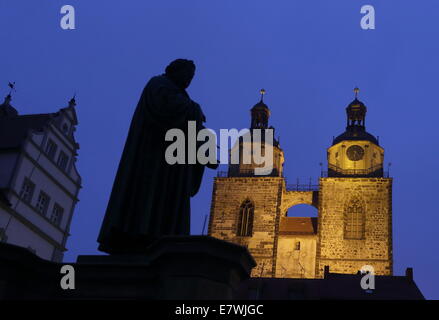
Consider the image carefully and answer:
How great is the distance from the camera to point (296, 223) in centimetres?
4678

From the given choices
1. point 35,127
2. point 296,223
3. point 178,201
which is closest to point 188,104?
point 178,201

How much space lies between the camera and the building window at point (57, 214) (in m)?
25.1

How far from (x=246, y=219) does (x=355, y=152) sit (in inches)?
405

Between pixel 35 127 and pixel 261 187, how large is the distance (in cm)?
2330

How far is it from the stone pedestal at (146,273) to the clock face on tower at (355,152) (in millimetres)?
43518

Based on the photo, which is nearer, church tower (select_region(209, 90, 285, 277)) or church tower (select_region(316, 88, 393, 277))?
church tower (select_region(316, 88, 393, 277))

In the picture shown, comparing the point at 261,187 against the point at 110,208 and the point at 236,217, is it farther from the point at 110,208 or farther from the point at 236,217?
the point at 110,208

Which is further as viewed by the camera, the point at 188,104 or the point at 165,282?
the point at 188,104

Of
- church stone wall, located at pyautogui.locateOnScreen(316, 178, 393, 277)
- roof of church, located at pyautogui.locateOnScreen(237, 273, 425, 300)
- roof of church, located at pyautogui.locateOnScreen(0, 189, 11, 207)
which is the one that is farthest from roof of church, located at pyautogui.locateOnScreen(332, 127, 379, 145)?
roof of church, located at pyautogui.locateOnScreen(0, 189, 11, 207)

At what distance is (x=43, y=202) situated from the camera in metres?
24.5

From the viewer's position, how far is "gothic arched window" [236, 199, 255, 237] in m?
44.3

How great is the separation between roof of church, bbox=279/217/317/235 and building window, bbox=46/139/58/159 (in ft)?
78.1

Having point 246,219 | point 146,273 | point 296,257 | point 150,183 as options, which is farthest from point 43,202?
point 296,257

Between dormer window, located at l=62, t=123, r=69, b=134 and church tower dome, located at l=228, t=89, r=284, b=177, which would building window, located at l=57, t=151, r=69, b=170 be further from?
church tower dome, located at l=228, t=89, r=284, b=177
